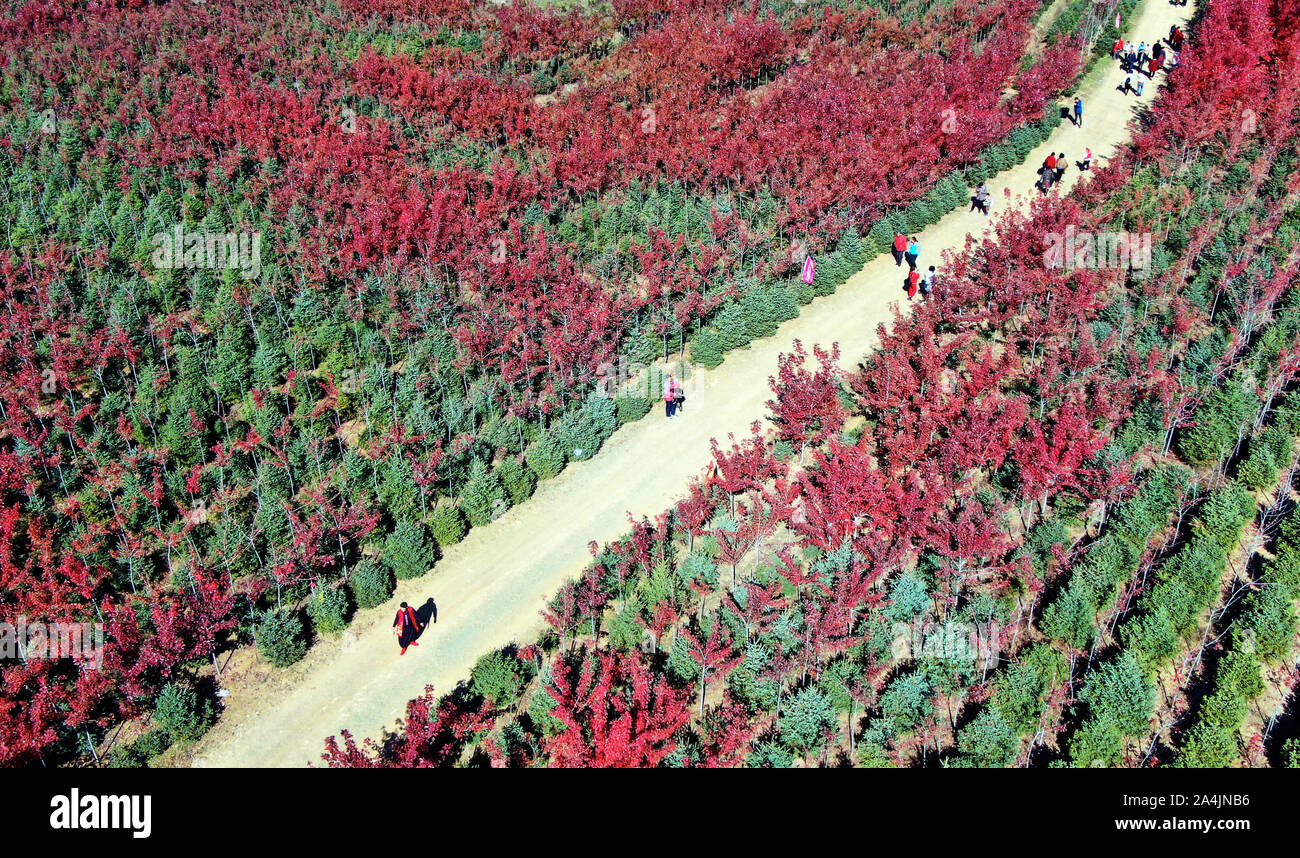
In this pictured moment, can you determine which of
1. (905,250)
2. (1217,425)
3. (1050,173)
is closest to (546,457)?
(905,250)

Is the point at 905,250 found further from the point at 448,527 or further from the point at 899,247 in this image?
the point at 448,527

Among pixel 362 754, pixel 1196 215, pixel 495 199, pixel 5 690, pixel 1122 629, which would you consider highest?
pixel 1196 215

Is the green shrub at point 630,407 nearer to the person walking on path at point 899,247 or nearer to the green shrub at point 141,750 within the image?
the person walking on path at point 899,247

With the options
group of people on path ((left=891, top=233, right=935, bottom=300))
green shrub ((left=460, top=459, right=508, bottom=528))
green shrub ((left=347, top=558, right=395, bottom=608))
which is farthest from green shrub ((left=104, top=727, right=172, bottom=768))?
group of people on path ((left=891, top=233, right=935, bottom=300))

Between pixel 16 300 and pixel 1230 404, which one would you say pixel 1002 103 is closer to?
pixel 1230 404

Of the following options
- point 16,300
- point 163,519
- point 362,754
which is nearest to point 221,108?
point 16,300
